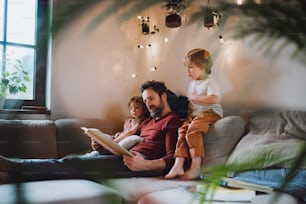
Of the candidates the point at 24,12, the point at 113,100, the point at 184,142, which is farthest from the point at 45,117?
the point at 24,12

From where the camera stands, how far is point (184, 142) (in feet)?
4.12

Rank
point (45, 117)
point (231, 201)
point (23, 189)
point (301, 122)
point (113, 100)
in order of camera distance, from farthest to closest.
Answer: point (113, 100), point (45, 117), point (301, 122), point (231, 201), point (23, 189)

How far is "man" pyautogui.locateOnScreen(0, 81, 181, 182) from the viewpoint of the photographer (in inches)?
8.3

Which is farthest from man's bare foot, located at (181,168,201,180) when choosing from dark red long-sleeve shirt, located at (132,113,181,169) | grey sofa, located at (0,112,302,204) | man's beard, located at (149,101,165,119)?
man's beard, located at (149,101,165,119)

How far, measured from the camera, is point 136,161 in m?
0.63

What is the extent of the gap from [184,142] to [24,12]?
1060 millimetres

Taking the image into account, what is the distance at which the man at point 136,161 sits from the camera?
0.69 ft

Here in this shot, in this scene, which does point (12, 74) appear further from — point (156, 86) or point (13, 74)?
point (156, 86)

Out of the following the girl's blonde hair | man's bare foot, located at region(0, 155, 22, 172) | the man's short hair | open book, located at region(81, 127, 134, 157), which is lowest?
open book, located at region(81, 127, 134, 157)

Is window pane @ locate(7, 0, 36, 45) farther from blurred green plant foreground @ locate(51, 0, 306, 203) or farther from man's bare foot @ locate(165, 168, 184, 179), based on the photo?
man's bare foot @ locate(165, 168, 184, 179)

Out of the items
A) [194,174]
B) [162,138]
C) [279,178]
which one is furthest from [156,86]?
[194,174]

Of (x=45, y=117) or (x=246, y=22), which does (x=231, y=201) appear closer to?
(x=246, y=22)

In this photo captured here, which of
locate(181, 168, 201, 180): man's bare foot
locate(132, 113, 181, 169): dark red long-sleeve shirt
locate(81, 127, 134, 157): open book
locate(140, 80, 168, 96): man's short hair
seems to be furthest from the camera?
locate(140, 80, 168, 96): man's short hair

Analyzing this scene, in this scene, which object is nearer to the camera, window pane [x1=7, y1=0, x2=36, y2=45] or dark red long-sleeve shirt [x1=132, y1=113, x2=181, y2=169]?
window pane [x1=7, y1=0, x2=36, y2=45]
